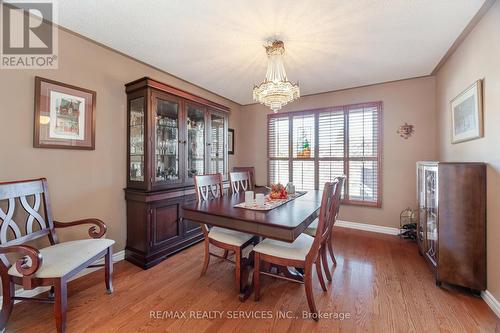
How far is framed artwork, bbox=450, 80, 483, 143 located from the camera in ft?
6.37

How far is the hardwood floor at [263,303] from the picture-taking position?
1.55 m

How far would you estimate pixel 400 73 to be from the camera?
10.1 feet

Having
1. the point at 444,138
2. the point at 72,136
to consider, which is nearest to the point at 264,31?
the point at 72,136

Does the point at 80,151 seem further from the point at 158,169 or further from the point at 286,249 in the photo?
the point at 286,249

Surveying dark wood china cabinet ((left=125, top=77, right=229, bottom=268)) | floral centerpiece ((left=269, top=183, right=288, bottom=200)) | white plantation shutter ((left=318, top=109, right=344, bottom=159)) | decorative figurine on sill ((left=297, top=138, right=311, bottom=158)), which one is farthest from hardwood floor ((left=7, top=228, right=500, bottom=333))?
decorative figurine on sill ((left=297, top=138, right=311, bottom=158))

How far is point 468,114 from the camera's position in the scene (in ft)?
7.00

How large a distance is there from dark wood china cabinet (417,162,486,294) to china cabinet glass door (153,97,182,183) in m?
2.88

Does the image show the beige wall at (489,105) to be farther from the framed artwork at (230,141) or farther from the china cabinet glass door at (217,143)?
the framed artwork at (230,141)

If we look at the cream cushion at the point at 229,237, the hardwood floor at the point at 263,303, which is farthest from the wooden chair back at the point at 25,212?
the cream cushion at the point at 229,237

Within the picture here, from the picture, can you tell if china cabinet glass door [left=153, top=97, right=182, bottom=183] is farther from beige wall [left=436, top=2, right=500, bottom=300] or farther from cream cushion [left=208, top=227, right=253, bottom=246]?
beige wall [left=436, top=2, right=500, bottom=300]

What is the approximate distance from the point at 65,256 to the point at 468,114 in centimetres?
382

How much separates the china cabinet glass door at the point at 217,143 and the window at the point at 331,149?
1.13 m

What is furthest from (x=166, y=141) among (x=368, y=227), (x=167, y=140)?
(x=368, y=227)

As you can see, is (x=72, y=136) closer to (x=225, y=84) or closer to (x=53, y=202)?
(x=53, y=202)
